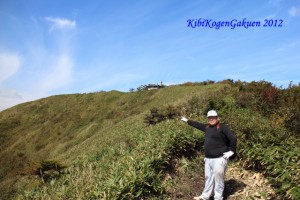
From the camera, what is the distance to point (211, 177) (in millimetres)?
8656

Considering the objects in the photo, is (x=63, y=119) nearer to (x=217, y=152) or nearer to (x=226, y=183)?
(x=226, y=183)

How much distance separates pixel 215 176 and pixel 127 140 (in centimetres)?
796

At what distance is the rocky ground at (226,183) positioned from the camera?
369 inches

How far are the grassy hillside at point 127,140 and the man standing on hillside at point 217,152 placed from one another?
1.44 metres

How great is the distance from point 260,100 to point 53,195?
53.5 ft

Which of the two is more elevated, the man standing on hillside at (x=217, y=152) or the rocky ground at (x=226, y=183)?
the man standing on hillside at (x=217, y=152)

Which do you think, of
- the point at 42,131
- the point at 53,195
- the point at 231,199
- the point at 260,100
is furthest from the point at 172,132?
the point at 42,131

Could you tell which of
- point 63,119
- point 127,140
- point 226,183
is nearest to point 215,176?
point 226,183

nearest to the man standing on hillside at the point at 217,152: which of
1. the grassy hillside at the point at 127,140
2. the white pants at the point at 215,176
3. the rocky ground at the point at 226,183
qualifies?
the white pants at the point at 215,176

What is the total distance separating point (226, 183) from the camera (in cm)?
1035

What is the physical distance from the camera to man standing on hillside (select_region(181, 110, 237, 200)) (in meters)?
8.32

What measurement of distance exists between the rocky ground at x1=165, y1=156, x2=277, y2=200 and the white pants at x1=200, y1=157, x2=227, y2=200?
836 millimetres

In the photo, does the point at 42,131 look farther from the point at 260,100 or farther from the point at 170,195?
the point at 170,195

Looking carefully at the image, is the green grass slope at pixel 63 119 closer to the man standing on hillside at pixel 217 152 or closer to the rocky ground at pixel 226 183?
the rocky ground at pixel 226 183
